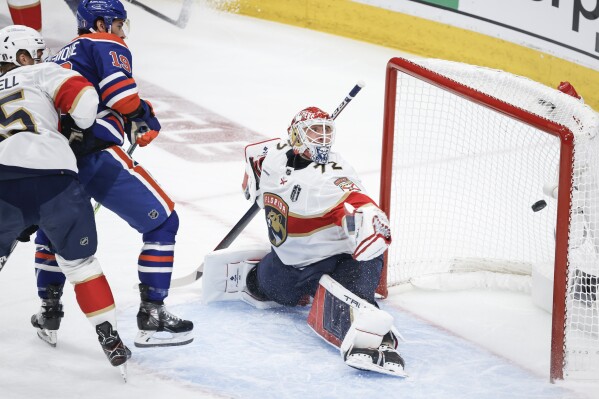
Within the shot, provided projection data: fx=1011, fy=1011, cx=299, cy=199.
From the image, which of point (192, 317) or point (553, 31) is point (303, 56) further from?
point (192, 317)

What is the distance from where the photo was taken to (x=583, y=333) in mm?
3234

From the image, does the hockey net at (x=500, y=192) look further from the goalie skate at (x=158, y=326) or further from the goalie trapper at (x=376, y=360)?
the goalie skate at (x=158, y=326)

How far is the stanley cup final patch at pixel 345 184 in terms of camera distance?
333cm

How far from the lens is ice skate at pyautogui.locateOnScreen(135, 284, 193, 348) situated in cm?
318

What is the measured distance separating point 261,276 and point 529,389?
1058mm

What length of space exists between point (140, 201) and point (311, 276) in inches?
28.3

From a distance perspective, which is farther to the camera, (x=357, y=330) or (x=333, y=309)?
(x=333, y=309)

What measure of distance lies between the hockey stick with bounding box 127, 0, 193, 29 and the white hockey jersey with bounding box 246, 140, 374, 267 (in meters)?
4.12

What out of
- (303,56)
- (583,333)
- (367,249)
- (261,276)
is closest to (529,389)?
(583,333)

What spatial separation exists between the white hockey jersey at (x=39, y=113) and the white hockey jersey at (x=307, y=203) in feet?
2.54

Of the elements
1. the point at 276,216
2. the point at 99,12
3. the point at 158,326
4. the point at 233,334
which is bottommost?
the point at 233,334

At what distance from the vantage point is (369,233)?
313 centimetres

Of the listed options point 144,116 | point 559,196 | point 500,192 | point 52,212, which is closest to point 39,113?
point 52,212

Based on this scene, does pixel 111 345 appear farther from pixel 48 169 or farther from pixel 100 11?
pixel 100 11
